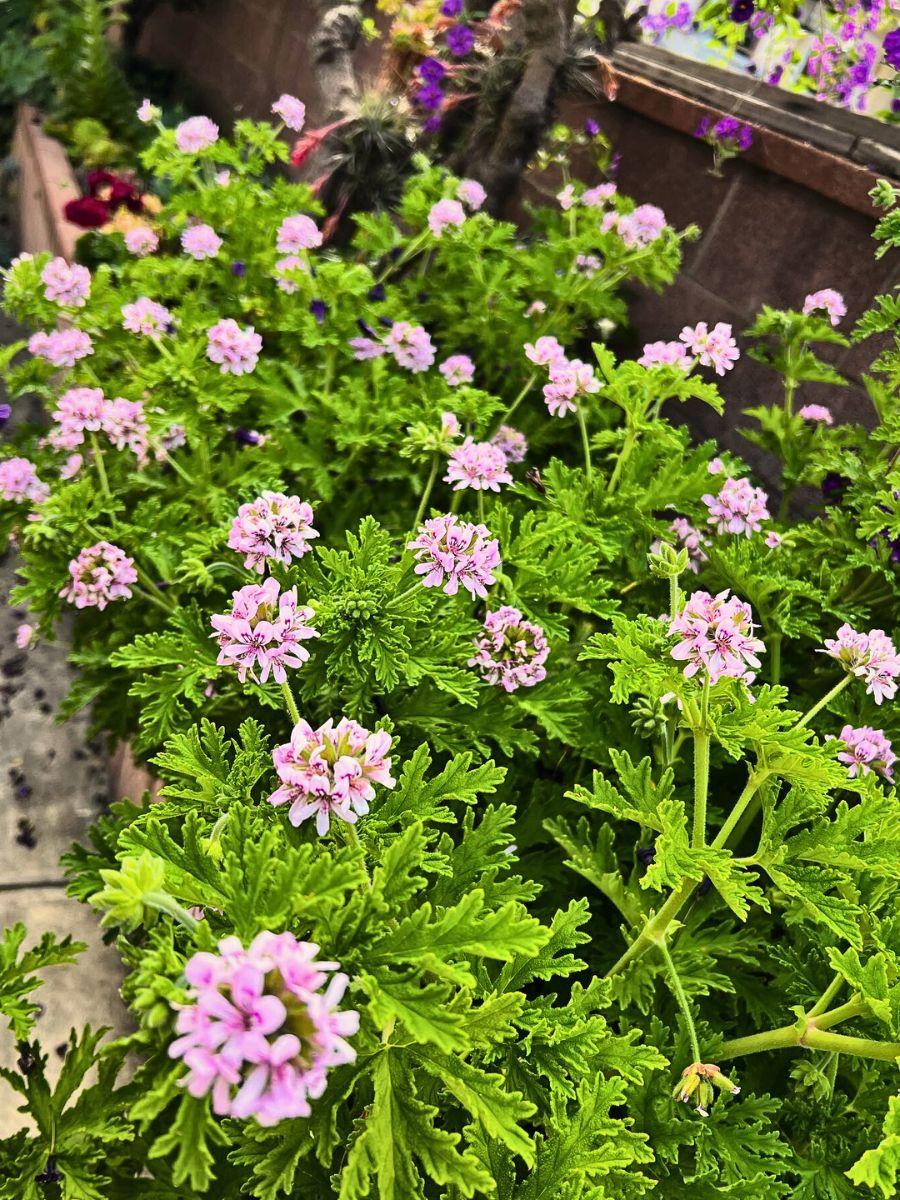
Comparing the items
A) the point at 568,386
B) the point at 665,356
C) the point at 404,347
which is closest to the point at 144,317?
the point at 404,347

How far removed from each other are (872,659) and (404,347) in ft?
4.36

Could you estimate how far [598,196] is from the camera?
8.39 ft

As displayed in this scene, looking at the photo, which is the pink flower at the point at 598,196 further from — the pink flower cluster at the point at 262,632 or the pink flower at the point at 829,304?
the pink flower cluster at the point at 262,632

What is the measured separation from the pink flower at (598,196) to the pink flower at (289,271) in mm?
916

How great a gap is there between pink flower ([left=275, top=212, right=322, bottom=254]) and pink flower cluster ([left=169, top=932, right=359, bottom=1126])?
6.55ft

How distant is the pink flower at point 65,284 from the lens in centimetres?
207

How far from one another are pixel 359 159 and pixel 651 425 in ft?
7.43

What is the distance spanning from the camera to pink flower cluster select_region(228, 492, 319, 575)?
1.23 metres

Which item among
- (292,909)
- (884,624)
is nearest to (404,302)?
(884,624)

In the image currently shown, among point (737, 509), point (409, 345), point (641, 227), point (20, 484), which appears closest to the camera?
point (737, 509)

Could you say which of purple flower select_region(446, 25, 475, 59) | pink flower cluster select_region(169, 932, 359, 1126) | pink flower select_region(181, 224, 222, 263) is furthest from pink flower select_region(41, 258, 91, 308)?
pink flower cluster select_region(169, 932, 359, 1126)

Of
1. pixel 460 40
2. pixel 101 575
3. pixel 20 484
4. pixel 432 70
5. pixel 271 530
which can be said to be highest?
pixel 460 40

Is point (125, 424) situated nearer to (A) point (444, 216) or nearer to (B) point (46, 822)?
(A) point (444, 216)

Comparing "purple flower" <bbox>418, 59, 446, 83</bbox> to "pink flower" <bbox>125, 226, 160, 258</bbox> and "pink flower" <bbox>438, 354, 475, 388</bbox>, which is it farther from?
"pink flower" <bbox>438, 354, 475, 388</bbox>
